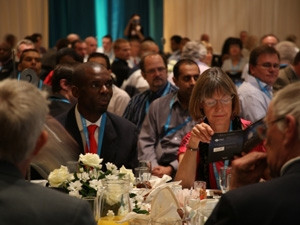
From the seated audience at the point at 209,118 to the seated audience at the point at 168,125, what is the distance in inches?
47.3

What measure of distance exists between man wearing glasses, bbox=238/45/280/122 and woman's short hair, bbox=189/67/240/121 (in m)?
1.77

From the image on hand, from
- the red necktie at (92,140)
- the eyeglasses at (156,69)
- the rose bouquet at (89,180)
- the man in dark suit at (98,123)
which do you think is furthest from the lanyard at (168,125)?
the rose bouquet at (89,180)

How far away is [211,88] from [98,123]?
812mm

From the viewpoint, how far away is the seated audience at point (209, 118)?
372 cm

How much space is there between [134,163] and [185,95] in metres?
1.29

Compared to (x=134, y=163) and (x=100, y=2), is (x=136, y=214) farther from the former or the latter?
(x=100, y=2)

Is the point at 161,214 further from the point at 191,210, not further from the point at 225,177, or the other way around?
the point at 225,177

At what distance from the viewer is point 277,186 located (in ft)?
6.23

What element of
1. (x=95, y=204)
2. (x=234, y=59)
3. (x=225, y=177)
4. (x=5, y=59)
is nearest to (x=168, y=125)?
(x=225, y=177)

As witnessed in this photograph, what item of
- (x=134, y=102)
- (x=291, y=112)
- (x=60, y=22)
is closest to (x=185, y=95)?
(x=134, y=102)

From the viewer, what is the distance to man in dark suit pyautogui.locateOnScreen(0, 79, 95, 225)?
→ 185cm

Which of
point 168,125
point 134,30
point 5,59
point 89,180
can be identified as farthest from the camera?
point 134,30

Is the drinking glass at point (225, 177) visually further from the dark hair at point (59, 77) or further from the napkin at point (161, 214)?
the dark hair at point (59, 77)

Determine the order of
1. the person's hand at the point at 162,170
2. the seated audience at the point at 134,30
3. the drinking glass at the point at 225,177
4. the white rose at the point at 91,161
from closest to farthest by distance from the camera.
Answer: the white rose at the point at 91,161 → the drinking glass at the point at 225,177 → the person's hand at the point at 162,170 → the seated audience at the point at 134,30
